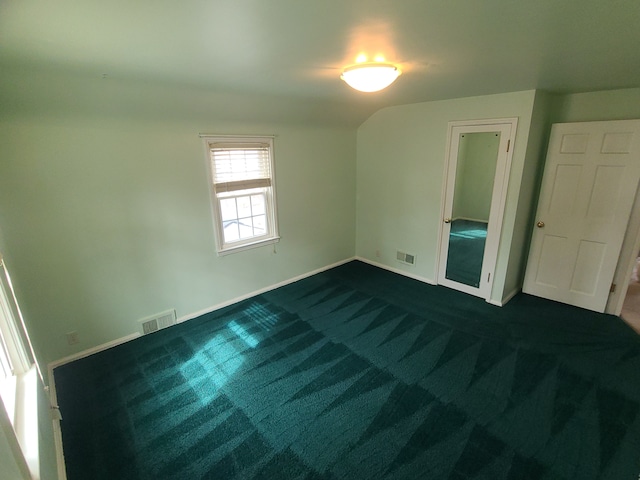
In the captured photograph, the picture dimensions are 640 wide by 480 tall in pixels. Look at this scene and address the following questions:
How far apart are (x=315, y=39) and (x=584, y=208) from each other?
3274 mm

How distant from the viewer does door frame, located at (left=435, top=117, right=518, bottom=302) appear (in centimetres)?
302

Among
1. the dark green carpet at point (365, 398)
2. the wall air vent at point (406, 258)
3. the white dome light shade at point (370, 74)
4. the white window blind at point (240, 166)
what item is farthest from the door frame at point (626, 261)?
the white window blind at point (240, 166)

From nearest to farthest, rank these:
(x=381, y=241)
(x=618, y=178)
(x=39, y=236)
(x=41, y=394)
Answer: (x=41, y=394) → (x=39, y=236) → (x=618, y=178) → (x=381, y=241)

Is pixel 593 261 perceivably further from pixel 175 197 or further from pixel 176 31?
pixel 175 197

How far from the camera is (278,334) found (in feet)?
9.70

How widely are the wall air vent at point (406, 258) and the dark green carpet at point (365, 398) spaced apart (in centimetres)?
95

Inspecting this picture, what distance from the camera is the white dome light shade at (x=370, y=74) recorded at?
6.18 ft

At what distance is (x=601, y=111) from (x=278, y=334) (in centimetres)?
387

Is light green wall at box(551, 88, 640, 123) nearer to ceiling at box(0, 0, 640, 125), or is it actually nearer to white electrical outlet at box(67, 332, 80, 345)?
ceiling at box(0, 0, 640, 125)

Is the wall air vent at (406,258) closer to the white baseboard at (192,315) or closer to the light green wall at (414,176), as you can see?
the light green wall at (414,176)

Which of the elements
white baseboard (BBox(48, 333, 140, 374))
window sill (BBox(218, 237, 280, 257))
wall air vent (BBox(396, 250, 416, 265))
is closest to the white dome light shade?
window sill (BBox(218, 237, 280, 257))

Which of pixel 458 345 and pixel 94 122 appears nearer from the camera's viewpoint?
pixel 94 122

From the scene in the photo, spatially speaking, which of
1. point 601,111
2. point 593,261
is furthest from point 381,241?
point 601,111

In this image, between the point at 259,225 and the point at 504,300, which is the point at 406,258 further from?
the point at 259,225
